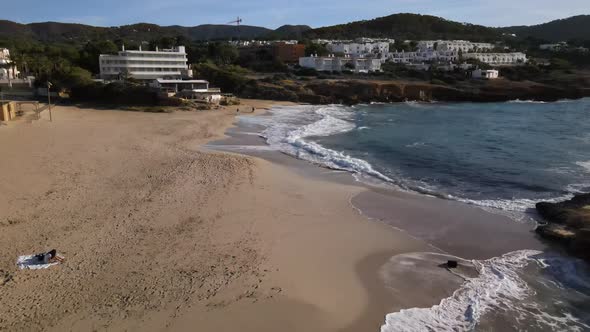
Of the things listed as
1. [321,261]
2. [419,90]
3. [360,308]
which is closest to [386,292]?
[360,308]

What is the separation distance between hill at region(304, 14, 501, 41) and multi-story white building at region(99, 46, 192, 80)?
11935 centimetres

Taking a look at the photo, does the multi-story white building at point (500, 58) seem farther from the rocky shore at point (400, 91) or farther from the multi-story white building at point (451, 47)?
the rocky shore at point (400, 91)

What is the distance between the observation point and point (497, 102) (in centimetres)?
6706

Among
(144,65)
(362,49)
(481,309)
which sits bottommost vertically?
(481,309)

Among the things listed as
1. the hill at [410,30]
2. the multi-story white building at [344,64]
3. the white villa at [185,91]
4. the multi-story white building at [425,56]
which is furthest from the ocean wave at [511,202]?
the hill at [410,30]

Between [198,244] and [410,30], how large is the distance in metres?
189

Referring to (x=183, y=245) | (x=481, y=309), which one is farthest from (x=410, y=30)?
(x=481, y=309)

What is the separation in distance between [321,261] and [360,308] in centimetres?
243

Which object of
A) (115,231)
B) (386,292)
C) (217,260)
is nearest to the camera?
(386,292)

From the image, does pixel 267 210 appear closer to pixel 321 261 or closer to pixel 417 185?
pixel 321 261

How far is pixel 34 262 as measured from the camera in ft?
36.8

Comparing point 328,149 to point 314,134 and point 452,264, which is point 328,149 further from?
point 452,264

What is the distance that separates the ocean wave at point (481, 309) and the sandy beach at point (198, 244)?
323mm

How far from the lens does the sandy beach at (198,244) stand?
956 centimetres
